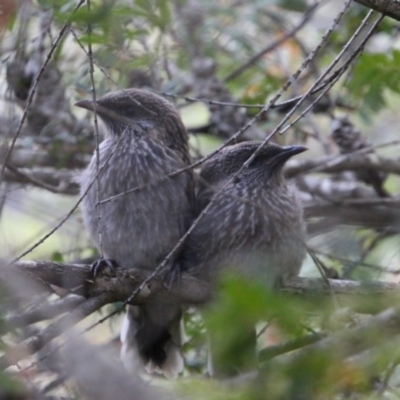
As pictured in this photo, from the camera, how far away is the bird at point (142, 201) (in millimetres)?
4395

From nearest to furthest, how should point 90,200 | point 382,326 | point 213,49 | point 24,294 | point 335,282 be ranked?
point 382,326 → point 24,294 → point 335,282 → point 90,200 → point 213,49

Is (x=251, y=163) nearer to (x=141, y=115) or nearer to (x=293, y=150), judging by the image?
(x=293, y=150)

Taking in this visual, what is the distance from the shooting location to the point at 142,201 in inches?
173

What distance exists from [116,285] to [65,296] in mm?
311

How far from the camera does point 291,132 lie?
21.5 ft

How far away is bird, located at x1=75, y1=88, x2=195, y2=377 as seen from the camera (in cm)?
439

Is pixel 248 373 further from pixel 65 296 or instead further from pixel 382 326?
pixel 65 296

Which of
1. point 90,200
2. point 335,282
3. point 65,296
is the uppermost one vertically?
point 335,282

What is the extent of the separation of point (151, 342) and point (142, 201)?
106cm

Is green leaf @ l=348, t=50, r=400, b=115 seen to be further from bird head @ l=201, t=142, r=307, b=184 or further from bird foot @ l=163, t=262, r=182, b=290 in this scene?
bird foot @ l=163, t=262, r=182, b=290

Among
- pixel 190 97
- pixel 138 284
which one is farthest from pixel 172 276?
→ pixel 190 97

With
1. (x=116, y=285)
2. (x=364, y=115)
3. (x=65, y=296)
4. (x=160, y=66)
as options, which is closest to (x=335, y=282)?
(x=116, y=285)

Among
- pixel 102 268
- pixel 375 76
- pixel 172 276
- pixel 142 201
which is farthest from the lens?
pixel 375 76

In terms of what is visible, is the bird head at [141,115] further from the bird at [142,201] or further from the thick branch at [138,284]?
the thick branch at [138,284]
